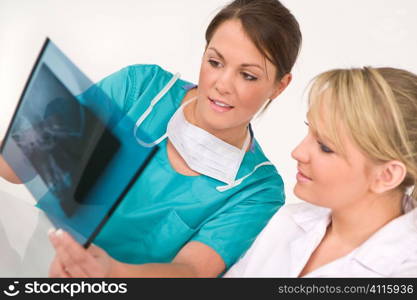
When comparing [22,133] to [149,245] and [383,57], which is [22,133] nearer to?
[149,245]

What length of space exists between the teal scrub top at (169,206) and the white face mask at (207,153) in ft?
0.07

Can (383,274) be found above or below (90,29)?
below

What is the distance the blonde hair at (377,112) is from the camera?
118 cm

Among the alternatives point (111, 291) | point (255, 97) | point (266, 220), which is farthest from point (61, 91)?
point (266, 220)

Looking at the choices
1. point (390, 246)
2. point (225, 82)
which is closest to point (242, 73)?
point (225, 82)

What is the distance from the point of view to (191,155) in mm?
1652

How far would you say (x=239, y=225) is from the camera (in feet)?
5.26

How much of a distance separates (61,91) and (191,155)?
0.58m

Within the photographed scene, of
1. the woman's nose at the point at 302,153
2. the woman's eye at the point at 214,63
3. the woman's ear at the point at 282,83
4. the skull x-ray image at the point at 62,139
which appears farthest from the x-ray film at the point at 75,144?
the woman's ear at the point at 282,83

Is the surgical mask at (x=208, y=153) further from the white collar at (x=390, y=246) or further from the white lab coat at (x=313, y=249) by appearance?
the white collar at (x=390, y=246)

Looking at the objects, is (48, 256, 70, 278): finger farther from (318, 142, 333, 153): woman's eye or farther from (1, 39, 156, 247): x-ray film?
(318, 142, 333, 153): woman's eye

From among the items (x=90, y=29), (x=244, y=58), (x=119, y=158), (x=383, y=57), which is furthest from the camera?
(x=90, y=29)

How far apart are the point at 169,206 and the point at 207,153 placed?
0.57 ft

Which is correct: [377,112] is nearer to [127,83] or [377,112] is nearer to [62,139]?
[62,139]
